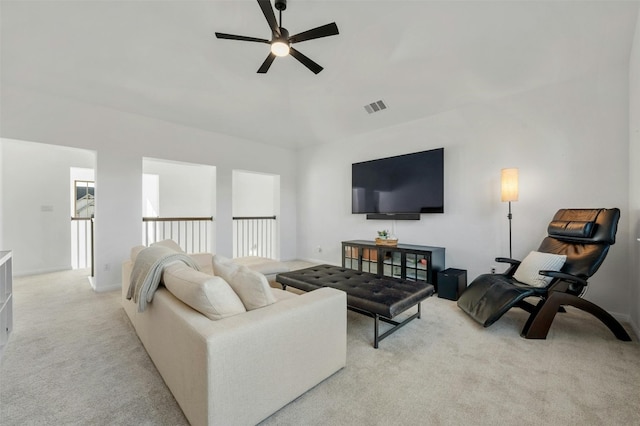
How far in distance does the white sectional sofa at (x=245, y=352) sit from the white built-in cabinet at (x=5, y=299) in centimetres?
132

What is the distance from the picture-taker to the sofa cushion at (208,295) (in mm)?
1391

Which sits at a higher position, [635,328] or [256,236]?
[256,236]

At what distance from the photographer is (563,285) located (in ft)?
7.79

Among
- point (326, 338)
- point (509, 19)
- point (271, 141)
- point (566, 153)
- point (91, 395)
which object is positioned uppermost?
point (509, 19)

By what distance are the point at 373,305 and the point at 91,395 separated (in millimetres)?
1934

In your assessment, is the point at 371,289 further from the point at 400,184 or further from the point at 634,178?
the point at 634,178

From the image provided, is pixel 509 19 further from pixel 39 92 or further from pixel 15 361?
pixel 39 92

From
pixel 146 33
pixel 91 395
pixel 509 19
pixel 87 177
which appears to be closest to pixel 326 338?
pixel 91 395

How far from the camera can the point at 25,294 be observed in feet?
11.7

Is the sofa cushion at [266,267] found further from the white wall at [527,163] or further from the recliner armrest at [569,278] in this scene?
the recliner armrest at [569,278]

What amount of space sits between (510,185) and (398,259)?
174cm

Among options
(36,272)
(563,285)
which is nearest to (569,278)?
(563,285)

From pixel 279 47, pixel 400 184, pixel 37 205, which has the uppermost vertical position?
pixel 279 47

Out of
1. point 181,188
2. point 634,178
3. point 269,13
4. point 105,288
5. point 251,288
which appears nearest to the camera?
point 251,288
